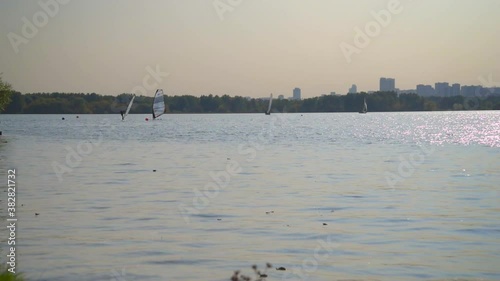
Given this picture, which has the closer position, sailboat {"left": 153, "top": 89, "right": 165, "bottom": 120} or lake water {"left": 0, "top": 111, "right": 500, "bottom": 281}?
lake water {"left": 0, "top": 111, "right": 500, "bottom": 281}

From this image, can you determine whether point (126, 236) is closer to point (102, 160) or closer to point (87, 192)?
point (87, 192)

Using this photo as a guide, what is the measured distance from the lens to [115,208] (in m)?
27.7

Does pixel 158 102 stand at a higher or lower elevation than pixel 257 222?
higher

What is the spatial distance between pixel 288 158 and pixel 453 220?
31334 mm

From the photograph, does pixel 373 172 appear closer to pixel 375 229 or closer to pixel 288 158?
pixel 288 158

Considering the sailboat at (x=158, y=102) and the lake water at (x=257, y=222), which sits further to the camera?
the sailboat at (x=158, y=102)

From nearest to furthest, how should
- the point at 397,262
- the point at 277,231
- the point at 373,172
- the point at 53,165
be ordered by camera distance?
1. the point at 397,262
2. the point at 277,231
3. the point at 373,172
4. the point at 53,165

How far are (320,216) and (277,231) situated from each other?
3.31 meters

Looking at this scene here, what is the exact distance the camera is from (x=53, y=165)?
4919 cm

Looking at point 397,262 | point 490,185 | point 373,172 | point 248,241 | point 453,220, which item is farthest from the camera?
point 373,172

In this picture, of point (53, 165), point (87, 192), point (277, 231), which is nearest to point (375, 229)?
point (277, 231)

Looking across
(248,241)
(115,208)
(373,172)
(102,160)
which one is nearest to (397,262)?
(248,241)

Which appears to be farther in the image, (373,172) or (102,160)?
(102,160)

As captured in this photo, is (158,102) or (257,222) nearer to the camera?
(257,222)
